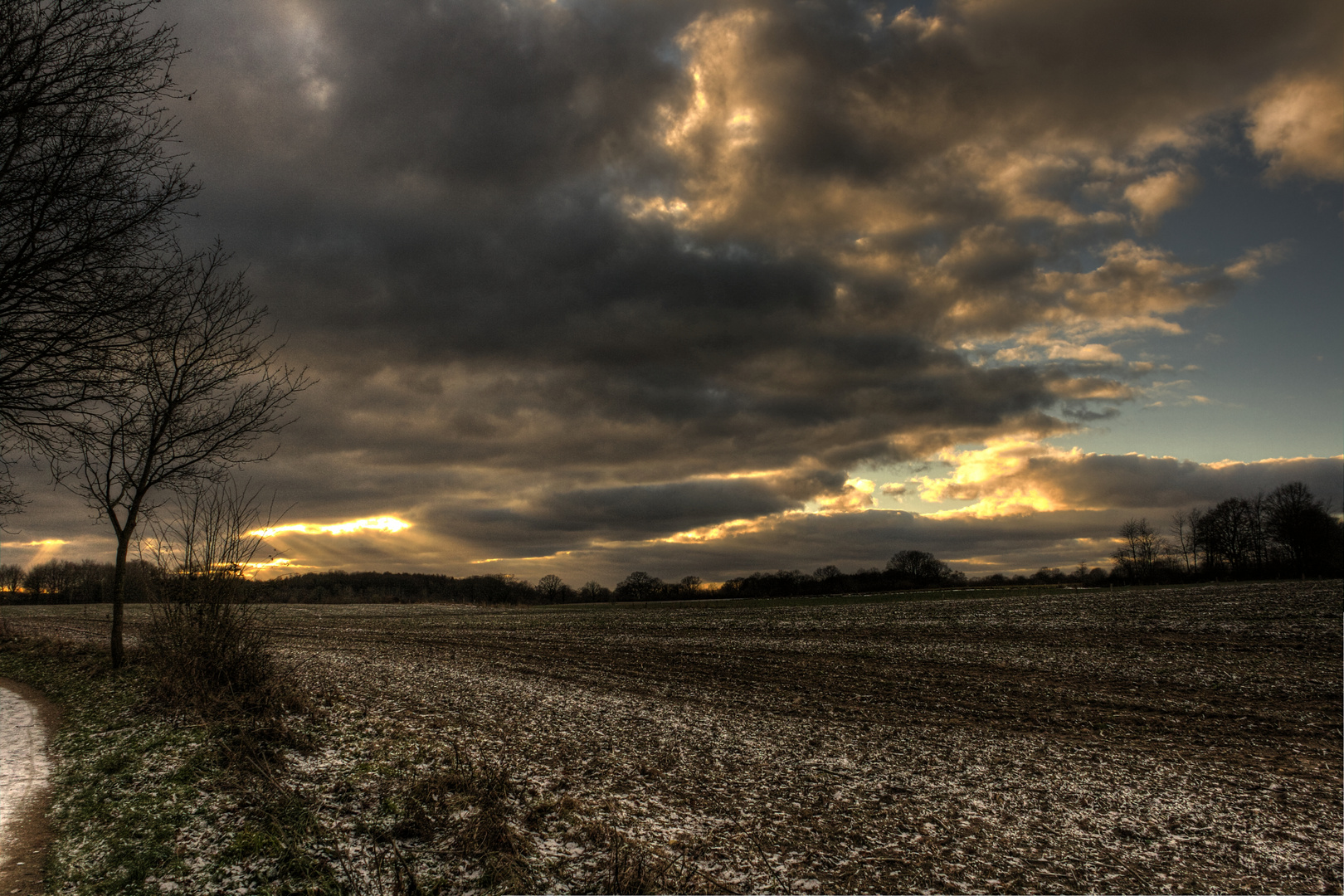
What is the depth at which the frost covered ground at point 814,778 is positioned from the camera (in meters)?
7.91

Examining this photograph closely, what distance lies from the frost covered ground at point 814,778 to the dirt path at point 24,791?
1.40 m

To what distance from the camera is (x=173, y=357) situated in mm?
16422

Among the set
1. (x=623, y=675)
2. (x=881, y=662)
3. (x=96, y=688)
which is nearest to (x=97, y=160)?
(x=96, y=688)

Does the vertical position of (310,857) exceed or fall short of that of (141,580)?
it falls short

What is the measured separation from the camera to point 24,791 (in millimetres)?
9148

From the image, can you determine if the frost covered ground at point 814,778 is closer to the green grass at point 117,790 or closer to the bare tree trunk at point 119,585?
the green grass at point 117,790

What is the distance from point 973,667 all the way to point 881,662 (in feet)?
11.0

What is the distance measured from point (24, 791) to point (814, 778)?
39.6 feet

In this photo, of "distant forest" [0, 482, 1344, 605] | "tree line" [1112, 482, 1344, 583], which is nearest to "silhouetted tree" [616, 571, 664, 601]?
"distant forest" [0, 482, 1344, 605]

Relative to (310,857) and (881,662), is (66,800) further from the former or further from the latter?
(881,662)

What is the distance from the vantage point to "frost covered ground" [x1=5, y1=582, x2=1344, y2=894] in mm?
7914

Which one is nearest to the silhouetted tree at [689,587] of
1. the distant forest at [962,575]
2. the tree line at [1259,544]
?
the distant forest at [962,575]

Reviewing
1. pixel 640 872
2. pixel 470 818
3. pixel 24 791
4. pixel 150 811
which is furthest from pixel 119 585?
pixel 640 872

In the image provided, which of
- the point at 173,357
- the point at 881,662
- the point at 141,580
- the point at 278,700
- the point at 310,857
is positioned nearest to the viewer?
the point at 310,857
